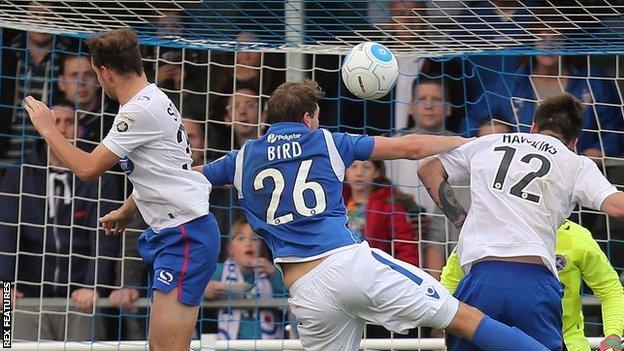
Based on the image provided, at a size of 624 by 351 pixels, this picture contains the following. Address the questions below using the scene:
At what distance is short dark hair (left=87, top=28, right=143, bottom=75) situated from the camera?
685 centimetres

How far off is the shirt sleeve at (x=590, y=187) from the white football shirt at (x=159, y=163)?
1797mm

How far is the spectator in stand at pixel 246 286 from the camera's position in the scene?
909cm

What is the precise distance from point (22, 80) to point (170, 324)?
326 centimetres

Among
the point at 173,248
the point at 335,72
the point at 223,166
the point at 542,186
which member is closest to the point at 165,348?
the point at 173,248

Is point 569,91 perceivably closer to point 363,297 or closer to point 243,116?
point 243,116

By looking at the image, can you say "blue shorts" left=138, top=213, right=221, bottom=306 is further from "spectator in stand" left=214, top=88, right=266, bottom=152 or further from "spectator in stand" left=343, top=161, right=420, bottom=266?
"spectator in stand" left=214, top=88, right=266, bottom=152

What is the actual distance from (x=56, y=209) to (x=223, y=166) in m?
2.59

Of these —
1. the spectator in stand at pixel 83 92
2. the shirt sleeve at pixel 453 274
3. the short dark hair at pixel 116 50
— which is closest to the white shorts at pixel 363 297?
the shirt sleeve at pixel 453 274

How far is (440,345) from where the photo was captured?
849 centimetres

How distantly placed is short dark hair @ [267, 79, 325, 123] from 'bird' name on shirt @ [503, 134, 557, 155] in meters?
0.93

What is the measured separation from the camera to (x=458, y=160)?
6.77m

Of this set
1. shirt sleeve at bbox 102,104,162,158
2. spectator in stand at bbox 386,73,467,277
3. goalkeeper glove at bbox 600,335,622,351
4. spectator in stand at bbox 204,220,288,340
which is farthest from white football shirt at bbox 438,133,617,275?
spectator in stand at bbox 204,220,288,340

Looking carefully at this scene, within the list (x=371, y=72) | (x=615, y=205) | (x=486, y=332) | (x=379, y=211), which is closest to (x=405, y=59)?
(x=379, y=211)

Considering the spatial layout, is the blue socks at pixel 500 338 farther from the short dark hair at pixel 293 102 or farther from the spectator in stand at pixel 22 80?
the spectator in stand at pixel 22 80
